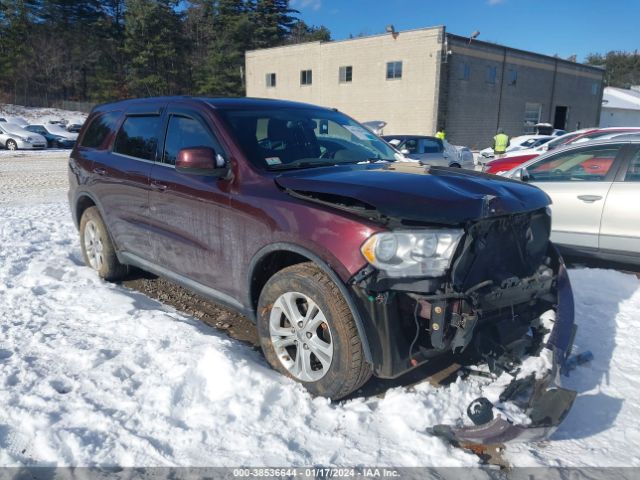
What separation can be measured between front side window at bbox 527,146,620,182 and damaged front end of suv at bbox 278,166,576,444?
3554mm

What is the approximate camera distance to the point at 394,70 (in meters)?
32.0

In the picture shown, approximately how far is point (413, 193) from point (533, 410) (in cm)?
129

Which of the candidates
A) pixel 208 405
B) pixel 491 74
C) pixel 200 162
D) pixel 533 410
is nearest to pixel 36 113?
pixel 491 74

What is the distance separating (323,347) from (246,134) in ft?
5.48

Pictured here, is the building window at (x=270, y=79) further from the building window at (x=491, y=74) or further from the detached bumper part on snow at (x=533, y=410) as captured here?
the detached bumper part on snow at (x=533, y=410)

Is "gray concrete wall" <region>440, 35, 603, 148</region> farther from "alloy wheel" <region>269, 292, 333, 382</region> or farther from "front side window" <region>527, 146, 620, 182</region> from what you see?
"alloy wheel" <region>269, 292, 333, 382</region>

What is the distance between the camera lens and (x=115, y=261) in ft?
17.2

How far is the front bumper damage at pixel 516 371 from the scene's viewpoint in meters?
2.54

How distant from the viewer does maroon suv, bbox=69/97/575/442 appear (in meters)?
2.75

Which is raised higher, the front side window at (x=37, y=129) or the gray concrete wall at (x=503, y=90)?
the gray concrete wall at (x=503, y=90)

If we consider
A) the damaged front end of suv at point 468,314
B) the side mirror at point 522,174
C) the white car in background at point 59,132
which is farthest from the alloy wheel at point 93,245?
the white car in background at point 59,132

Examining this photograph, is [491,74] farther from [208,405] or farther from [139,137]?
[208,405]

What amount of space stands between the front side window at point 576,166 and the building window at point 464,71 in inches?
1048

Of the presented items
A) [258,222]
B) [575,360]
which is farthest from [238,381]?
[575,360]
